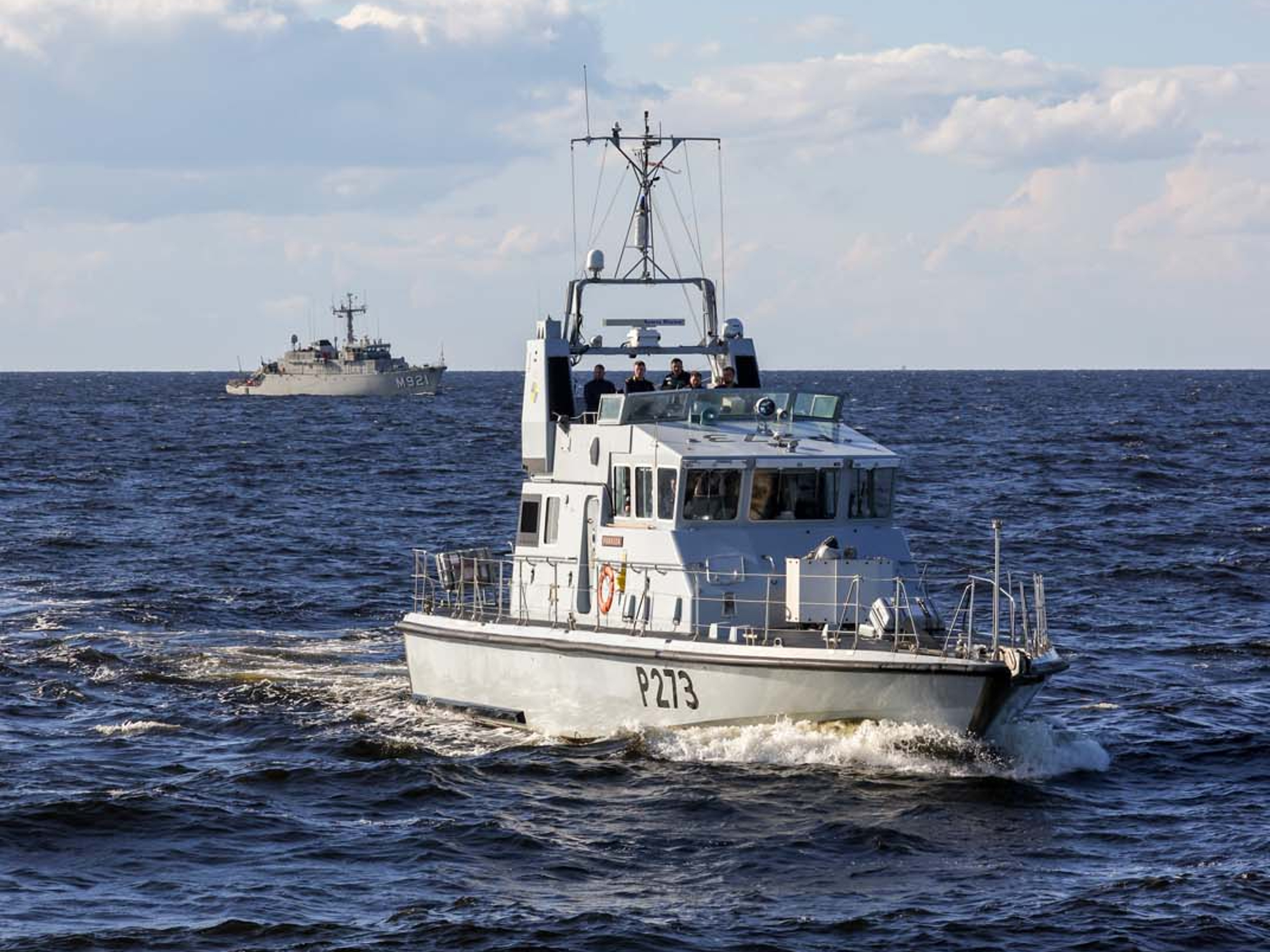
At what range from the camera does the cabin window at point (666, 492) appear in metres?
22.2

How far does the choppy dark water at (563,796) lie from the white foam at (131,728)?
0.08 metres

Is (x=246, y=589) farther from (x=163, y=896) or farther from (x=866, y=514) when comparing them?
(x=163, y=896)

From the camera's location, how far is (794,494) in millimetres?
22438

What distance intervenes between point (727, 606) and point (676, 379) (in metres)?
3.87

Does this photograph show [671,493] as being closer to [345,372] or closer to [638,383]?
[638,383]

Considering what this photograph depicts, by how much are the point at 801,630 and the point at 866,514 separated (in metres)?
2.37

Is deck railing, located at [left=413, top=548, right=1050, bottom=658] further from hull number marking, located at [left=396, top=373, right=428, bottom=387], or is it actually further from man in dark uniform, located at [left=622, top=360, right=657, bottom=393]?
hull number marking, located at [left=396, top=373, right=428, bottom=387]

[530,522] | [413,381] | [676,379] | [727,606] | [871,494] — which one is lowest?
[727,606]

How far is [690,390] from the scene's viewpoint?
23328mm

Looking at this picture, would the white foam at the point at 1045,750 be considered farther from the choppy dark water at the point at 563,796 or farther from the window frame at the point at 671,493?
the window frame at the point at 671,493

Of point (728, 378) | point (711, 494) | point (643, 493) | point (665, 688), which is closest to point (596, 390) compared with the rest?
point (728, 378)

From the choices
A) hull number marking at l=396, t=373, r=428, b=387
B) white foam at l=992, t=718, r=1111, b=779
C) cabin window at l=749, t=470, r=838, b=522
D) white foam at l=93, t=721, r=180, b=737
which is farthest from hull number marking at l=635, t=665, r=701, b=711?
hull number marking at l=396, t=373, r=428, b=387

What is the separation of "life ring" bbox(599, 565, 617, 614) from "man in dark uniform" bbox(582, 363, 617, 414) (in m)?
2.42

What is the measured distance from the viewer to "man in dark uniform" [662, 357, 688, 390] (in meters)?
24.4
